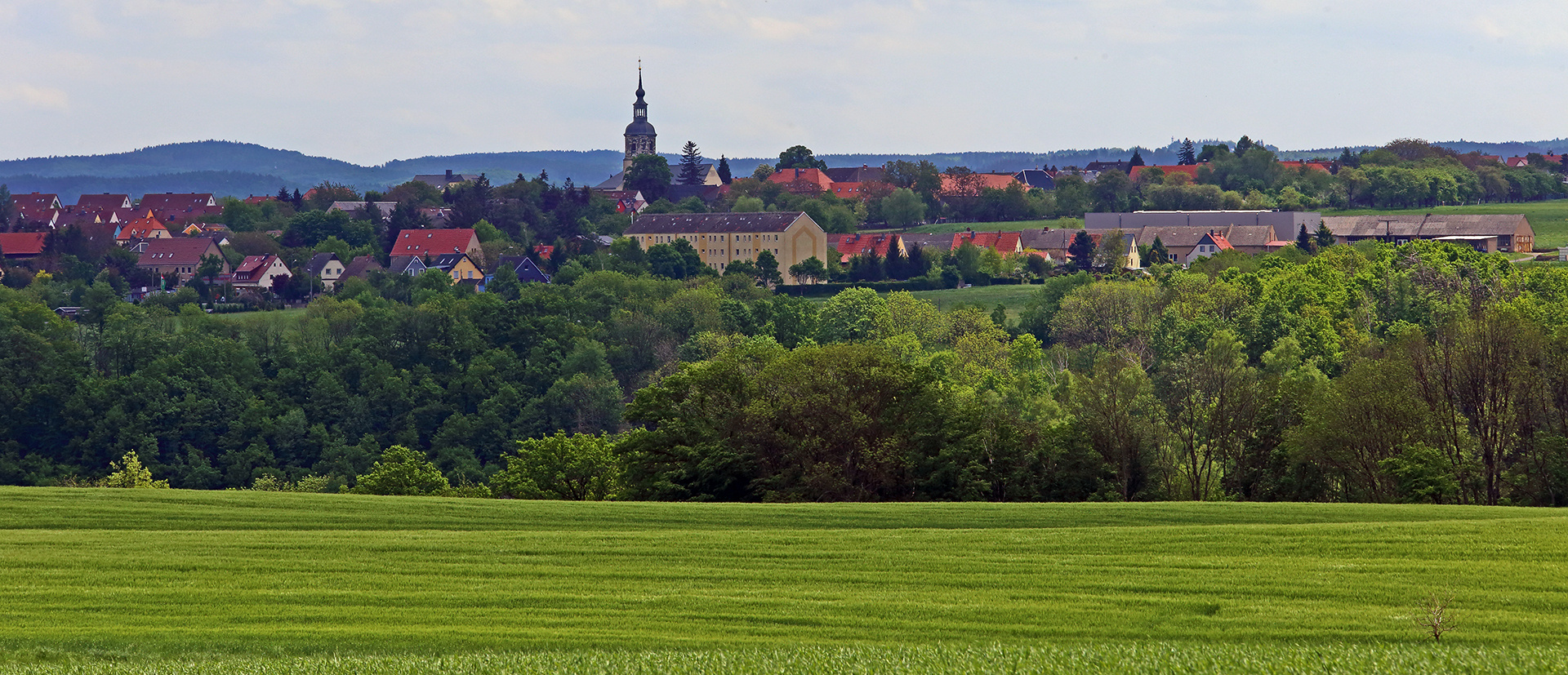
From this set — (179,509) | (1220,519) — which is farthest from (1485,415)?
(179,509)

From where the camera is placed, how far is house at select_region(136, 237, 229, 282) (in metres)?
157

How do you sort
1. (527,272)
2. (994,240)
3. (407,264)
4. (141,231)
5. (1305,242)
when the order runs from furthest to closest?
(141,231), (407,264), (527,272), (994,240), (1305,242)

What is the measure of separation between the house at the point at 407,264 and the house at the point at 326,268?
5080 mm

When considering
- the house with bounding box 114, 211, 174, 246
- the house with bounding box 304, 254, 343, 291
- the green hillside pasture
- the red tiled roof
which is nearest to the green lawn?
the house with bounding box 304, 254, 343, 291

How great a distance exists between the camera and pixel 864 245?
14988 cm

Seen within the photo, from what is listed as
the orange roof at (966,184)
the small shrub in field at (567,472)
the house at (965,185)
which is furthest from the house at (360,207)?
the small shrub in field at (567,472)

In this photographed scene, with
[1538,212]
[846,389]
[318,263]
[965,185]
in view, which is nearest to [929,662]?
[846,389]

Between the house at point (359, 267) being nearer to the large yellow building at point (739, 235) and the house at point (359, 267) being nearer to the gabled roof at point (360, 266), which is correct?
the gabled roof at point (360, 266)

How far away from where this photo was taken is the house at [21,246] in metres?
162

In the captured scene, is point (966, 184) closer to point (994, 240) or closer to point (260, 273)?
point (994, 240)

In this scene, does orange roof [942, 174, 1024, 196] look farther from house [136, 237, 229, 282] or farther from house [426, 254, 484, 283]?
house [136, 237, 229, 282]

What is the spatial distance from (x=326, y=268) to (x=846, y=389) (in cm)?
11874

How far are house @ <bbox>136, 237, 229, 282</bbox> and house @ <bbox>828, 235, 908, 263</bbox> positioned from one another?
63414mm

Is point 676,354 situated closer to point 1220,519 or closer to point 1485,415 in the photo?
point 1485,415
